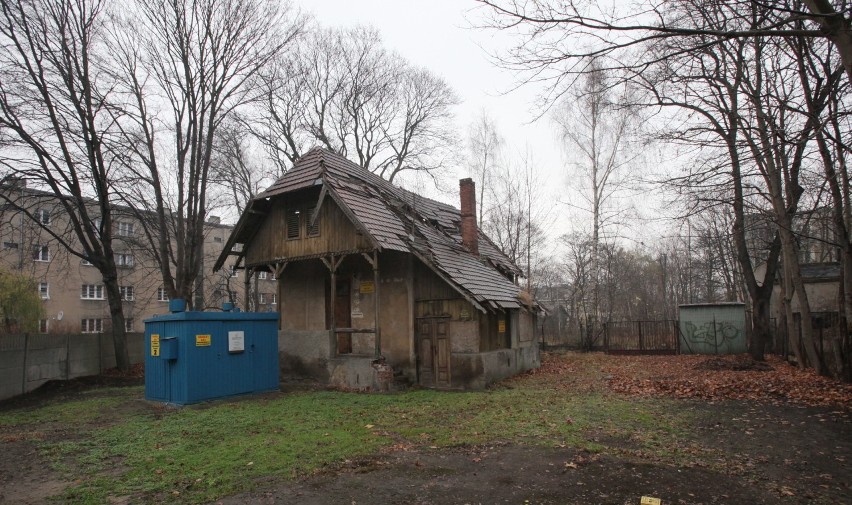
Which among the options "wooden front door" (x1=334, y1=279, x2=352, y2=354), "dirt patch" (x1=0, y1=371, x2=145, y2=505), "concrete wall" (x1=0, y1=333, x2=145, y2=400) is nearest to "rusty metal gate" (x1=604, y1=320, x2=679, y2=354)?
"wooden front door" (x1=334, y1=279, x2=352, y2=354)

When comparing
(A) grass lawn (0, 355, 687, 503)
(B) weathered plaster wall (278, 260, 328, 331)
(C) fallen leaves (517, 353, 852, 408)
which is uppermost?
(B) weathered plaster wall (278, 260, 328, 331)

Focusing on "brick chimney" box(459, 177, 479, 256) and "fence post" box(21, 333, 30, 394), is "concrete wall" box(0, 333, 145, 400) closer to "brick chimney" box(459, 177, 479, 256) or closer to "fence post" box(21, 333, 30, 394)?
"fence post" box(21, 333, 30, 394)

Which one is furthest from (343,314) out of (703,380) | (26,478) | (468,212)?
(703,380)

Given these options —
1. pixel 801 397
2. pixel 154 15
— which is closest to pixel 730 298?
pixel 801 397

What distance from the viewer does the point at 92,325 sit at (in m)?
38.3

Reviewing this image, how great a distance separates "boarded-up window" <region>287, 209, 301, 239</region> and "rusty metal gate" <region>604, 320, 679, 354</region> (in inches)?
697

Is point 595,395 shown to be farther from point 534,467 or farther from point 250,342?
point 250,342

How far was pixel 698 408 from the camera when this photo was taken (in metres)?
10.7

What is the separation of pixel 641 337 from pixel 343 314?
655 inches

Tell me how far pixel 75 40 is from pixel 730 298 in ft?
142

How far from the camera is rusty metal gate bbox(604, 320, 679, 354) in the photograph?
1025 inches

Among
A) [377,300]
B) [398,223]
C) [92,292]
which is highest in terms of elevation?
[398,223]

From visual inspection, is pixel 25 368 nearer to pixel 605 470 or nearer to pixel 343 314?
pixel 343 314

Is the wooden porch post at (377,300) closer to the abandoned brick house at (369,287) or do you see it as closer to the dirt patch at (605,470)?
the abandoned brick house at (369,287)
